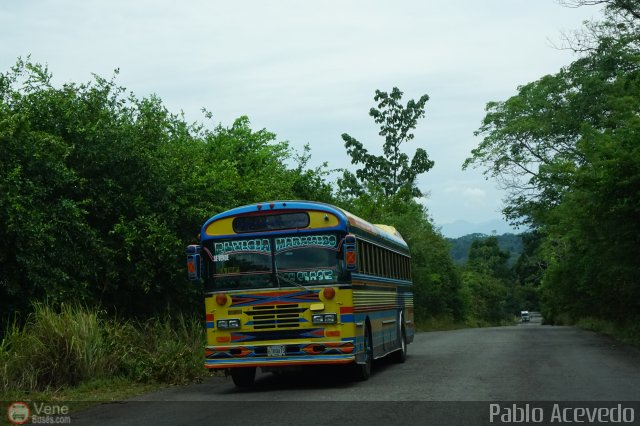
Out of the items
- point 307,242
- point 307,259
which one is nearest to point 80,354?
point 307,259

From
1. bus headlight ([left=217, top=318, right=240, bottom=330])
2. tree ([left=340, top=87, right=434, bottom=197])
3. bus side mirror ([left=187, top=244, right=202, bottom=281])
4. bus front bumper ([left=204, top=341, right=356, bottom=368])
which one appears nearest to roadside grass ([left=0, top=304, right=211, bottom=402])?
bus headlight ([left=217, top=318, right=240, bottom=330])

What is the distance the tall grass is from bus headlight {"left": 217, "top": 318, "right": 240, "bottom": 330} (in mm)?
2049

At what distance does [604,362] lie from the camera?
57.1 ft

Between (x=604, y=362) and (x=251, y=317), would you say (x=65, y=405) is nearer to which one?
(x=251, y=317)

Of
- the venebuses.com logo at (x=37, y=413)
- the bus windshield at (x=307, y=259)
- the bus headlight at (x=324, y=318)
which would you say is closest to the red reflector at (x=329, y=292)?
the bus windshield at (x=307, y=259)

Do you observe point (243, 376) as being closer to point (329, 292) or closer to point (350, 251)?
point (329, 292)

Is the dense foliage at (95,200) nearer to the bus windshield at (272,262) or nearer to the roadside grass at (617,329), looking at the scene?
the bus windshield at (272,262)

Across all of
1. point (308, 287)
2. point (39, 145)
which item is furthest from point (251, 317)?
point (39, 145)

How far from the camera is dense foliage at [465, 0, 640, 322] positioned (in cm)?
2247

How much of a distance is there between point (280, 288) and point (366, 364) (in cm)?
235

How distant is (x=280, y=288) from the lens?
14.2m

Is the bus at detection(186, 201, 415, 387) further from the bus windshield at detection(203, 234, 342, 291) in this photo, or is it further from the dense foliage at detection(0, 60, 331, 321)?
the dense foliage at detection(0, 60, 331, 321)

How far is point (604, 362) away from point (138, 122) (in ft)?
39.6

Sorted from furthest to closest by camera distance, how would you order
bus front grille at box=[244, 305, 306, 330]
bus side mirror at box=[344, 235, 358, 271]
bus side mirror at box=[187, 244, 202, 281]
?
bus side mirror at box=[187, 244, 202, 281] → bus front grille at box=[244, 305, 306, 330] → bus side mirror at box=[344, 235, 358, 271]
